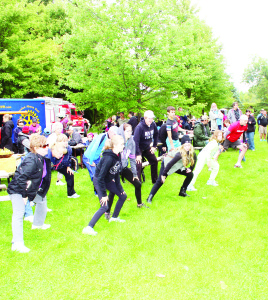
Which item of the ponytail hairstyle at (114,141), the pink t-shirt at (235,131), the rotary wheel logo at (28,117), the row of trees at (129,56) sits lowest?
the pink t-shirt at (235,131)

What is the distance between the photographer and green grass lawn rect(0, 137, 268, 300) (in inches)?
143

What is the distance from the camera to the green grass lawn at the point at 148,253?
363 cm

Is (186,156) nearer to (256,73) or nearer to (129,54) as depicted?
(129,54)

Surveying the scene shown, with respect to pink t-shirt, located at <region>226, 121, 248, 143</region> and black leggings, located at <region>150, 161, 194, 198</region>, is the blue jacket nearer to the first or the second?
black leggings, located at <region>150, 161, 194, 198</region>

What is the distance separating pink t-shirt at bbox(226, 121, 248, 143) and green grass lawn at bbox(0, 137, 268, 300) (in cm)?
344

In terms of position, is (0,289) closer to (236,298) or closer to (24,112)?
(236,298)

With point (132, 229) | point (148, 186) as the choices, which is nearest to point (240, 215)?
point (132, 229)

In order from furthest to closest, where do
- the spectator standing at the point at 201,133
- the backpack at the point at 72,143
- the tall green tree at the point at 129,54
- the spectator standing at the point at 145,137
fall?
1. the tall green tree at the point at 129,54
2. the spectator standing at the point at 201,133
3. the backpack at the point at 72,143
4. the spectator standing at the point at 145,137

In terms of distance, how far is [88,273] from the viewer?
3.96 metres

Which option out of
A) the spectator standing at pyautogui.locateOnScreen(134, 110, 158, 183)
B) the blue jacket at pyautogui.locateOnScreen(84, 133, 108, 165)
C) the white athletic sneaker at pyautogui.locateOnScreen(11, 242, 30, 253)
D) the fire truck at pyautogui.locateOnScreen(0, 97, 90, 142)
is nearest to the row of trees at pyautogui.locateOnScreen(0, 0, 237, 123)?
the fire truck at pyautogui.locateOnScreen(0, 97, 90, 142)

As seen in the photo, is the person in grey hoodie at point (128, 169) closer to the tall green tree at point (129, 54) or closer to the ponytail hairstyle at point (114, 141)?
the ponytail hairstyle at point (114, 141)

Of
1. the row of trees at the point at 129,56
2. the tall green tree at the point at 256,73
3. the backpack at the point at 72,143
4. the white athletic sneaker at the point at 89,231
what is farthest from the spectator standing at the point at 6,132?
the tall green tree at the point at 256,73

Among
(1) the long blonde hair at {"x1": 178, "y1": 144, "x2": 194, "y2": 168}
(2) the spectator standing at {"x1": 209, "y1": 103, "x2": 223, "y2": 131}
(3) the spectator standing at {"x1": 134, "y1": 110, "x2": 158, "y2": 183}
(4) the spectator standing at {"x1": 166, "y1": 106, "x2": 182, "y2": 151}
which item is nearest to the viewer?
(1) the long blonde hair at {"x1": 178, "y1": 144, "x2": 194, "y2": 168}

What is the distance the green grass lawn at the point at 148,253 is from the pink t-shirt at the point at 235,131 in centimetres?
344
